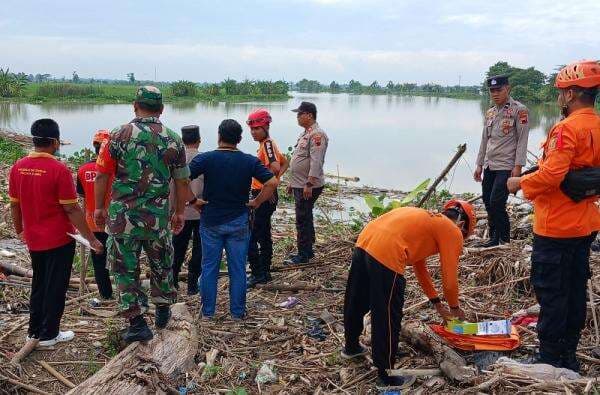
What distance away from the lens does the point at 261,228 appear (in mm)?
6344

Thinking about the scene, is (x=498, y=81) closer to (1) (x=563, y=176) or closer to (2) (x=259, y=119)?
(2) (x=259, y=119)

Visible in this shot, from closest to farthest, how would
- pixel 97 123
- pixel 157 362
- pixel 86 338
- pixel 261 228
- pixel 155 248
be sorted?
pixel 157 362
pixel 155 248
pixel 86 338
pixel 261 228
pixel 97 123

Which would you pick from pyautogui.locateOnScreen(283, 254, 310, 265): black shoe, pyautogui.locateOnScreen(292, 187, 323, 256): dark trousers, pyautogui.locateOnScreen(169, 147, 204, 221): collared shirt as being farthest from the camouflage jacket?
pyautogui.locateOnScreen(283, 254, 310, 265): black shoe

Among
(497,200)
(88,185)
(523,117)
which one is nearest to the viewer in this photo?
(88,185)

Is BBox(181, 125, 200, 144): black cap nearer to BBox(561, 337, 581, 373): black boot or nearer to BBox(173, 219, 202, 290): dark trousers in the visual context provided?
BBox(173, 219, 202, 290): dark trousers

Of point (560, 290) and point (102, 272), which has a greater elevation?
point (560, 290)

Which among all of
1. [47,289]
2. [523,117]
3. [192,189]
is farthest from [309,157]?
[47,289]

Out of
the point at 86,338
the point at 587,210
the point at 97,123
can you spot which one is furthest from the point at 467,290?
the point at 97,123

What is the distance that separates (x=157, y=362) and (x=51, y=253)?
4.08ft

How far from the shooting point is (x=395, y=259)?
354 centimetres

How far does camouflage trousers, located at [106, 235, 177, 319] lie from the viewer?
4008 mm

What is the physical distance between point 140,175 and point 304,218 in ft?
10.7

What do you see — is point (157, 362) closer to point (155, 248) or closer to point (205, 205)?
point (155, 248)

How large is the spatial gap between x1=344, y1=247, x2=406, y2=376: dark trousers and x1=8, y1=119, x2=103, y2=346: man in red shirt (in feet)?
7.24
